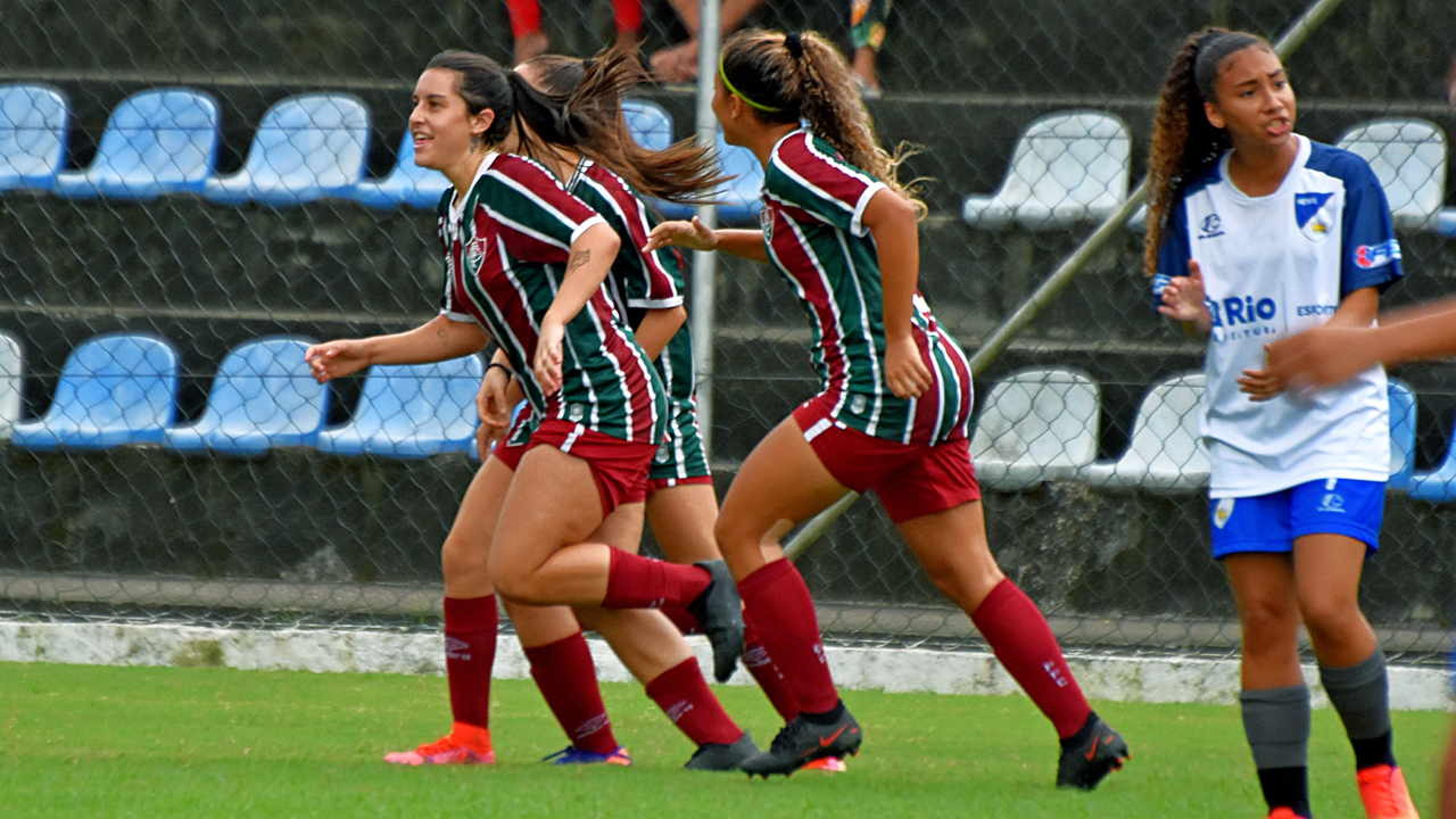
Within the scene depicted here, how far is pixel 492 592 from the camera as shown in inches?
187

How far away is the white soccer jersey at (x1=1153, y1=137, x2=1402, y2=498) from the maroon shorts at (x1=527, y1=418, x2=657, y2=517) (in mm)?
1198

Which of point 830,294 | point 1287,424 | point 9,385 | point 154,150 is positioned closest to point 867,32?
point 154,150

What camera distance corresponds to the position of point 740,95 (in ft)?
14.8

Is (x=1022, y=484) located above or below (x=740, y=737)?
below

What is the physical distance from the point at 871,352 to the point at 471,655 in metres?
1.19

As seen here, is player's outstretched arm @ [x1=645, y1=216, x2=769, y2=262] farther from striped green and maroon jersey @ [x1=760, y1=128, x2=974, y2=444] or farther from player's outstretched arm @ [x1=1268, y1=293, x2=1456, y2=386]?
player's outstretched arm @ [x1=1268, y1=293, x2=1456, y2=386]

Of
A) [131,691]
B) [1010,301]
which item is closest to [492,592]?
[131,691]

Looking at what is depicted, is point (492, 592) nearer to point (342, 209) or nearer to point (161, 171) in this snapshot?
point (342, 209)

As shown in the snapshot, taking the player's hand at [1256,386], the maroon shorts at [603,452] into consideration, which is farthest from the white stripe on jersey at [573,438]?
the player's hand at [1256,386]

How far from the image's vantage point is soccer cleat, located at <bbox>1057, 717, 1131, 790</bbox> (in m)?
4.34

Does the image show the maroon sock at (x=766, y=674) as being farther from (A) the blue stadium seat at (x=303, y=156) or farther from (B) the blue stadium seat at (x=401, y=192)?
(A) the blue stadium seat at (x=303, y=156)

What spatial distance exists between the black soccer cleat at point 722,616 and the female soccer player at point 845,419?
0.10 m

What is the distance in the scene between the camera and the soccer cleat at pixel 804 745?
4.32 meters

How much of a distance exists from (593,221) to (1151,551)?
3.55 m
